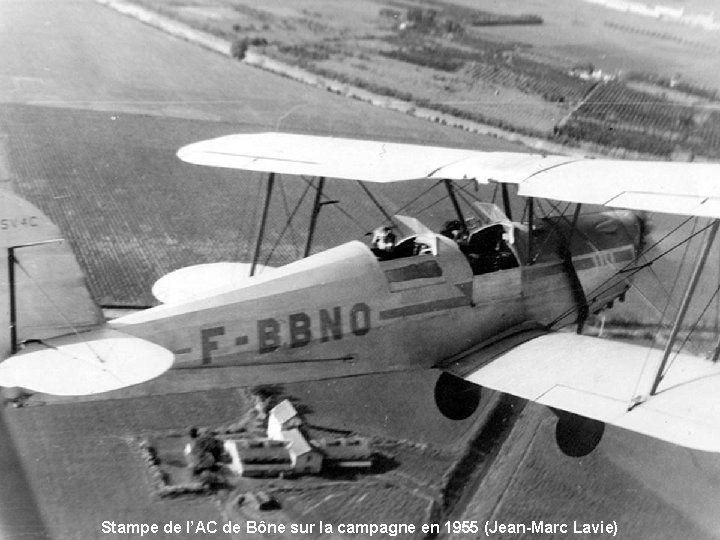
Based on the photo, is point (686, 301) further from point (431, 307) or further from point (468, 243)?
point (468, 243)

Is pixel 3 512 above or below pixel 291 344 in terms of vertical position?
below

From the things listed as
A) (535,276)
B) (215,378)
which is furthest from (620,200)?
(215,378)

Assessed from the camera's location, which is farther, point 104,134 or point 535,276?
point 104,134

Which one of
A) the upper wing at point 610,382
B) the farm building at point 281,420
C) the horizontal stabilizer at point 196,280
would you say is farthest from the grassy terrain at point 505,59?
the farm building at point 281,420

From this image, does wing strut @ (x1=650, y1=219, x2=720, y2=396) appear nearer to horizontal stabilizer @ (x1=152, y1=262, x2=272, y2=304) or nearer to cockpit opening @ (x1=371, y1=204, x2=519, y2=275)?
cockpit opening @ (x1=371, y1=204, x2=519, y2=275)

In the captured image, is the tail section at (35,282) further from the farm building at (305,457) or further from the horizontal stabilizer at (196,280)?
the horizontal stabilizer at (196,280)

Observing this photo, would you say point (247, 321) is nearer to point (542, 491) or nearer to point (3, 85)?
point (542, 491)

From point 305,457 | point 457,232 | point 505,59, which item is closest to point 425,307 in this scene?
point 457,232
